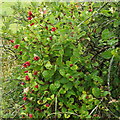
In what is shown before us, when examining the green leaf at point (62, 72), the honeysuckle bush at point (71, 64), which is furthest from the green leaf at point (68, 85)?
the green leaf at point (62, 72)

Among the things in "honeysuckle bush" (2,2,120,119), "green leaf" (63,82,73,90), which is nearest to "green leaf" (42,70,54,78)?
"honeysuckle bush" (2,2,120,119)

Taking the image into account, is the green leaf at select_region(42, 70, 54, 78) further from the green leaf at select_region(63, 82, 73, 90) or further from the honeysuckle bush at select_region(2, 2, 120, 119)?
the green leaf at select_region(63, 82, 73, 90)

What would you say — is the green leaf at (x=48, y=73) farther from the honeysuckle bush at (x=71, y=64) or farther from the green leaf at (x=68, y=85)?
the green leaf at (x=68, y=85)

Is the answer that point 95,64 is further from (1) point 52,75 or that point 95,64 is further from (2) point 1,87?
(2) point 1,87

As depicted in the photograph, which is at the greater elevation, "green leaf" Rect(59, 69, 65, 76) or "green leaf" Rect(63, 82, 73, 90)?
"green leaf" Rect(59, 69, 65, 76)

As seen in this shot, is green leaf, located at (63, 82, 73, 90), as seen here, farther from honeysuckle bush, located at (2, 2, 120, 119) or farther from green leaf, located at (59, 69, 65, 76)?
green leaf, located at (59, 69, 65, 76)

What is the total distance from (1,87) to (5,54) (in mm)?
346

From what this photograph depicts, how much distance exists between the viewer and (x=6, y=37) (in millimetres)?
1788

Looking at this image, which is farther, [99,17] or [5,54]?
[5,54]

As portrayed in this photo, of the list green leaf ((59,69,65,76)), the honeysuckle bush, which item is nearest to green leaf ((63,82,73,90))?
the honeysuckle bush

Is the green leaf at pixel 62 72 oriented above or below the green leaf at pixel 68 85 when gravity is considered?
above

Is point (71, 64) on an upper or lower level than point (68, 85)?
upper

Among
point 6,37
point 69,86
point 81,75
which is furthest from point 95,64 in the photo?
point 6,37

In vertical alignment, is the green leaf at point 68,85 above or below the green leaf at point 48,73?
below
